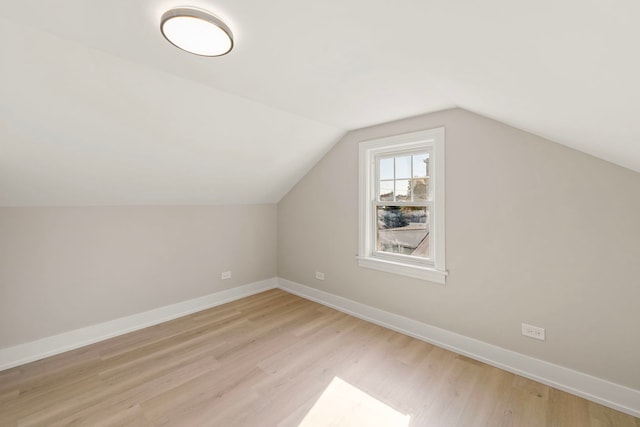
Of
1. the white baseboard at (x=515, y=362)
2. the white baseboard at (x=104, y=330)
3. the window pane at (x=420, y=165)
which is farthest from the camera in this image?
the window pane at (x=420, y=165)

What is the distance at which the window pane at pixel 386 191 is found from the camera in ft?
10.5

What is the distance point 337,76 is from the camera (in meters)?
1.88

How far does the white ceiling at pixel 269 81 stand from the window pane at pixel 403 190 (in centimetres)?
76

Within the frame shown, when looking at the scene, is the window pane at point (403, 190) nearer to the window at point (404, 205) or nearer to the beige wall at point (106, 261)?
the window at point (404, 205)

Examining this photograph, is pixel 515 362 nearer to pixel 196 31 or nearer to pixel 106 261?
pixel 196 31

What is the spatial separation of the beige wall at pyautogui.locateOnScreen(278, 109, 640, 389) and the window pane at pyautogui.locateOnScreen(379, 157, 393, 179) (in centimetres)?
32

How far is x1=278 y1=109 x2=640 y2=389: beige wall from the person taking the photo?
1872 mm

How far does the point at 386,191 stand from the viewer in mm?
3230

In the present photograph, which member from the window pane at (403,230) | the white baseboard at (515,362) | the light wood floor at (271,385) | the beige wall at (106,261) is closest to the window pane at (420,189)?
the window pane at (403,230)

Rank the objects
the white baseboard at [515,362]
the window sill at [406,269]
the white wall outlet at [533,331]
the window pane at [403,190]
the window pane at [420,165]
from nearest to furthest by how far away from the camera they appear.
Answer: the white baseboard at [515,362] → the white wall outlet at [533,331] → the window sill at [406,269] → the window pane at [420,165] → the window pane at [403,190]

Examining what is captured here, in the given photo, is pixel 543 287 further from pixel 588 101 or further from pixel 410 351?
pixel 588 101

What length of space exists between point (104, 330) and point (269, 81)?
2996mm

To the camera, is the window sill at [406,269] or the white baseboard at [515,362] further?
the window sill at [406,269]

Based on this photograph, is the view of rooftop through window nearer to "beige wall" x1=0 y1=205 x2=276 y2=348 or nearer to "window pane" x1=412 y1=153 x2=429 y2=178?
"window pane" x1=412 y1=153 x2=429 y2=178
